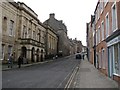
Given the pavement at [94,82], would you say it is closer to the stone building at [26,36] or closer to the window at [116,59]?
the window at [116,59]

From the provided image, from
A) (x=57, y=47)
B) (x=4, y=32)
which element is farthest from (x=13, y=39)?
(x=57, y=47)

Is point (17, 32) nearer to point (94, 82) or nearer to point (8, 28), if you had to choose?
point (8, 28)

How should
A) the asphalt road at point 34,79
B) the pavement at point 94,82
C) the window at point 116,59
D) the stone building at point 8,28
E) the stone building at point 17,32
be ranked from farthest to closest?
the stone building at point 17,32 → the stone building at point 8,28 → the window at point 116,59 → the pavement at point 94,82 → the asphalt road at point 34,79

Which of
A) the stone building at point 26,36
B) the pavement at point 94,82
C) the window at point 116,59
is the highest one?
the stone building at point 26,36

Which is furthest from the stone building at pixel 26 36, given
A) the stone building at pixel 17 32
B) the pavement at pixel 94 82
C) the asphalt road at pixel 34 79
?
the pavement at pixel 94 82

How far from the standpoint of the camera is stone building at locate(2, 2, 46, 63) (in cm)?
3381

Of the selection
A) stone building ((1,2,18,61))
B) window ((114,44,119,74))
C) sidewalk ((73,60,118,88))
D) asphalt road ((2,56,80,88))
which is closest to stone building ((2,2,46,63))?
stone building ((1,2,18,61))

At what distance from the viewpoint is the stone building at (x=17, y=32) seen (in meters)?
33.8

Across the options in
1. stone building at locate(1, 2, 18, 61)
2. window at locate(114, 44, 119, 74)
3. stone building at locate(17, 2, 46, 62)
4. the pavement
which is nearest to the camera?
the pavement

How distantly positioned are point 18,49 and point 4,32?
21.5 feet

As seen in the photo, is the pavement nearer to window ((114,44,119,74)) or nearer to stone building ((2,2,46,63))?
window ((114,44,119,74))

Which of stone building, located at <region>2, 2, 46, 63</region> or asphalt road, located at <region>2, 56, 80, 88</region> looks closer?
asphalt road, located at <region>2, 56, 80, 88</region>

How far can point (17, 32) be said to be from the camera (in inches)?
1556

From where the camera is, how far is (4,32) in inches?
1313
